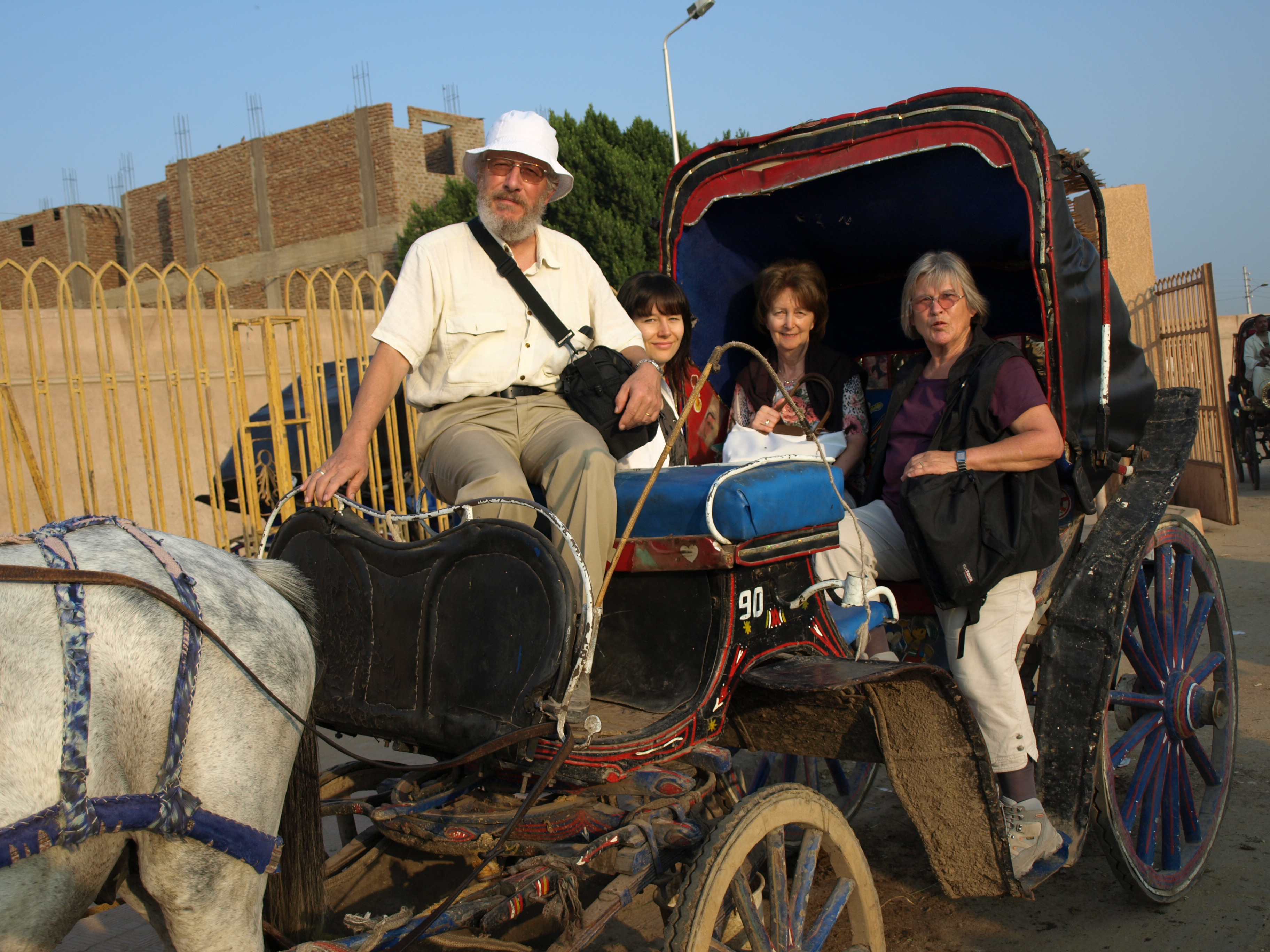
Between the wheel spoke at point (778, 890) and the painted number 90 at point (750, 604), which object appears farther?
the painted number 90 at point (750, 604)

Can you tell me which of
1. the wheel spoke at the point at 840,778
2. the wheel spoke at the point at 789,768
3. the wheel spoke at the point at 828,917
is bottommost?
the wheel spoke at the point at 840,778

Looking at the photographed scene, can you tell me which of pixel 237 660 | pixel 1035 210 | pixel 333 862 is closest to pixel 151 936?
pixel 333 862

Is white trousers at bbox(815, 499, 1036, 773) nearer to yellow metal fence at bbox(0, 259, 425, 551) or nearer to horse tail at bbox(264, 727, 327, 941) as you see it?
horse tail at bbox(264, 727, 327, 941)

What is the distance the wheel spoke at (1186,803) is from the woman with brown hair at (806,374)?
4.84 feet

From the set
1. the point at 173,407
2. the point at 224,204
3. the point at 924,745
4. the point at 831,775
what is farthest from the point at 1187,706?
the point at 224,204

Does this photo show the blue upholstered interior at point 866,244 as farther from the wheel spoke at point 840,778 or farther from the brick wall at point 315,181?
the brick wall at point 315,181

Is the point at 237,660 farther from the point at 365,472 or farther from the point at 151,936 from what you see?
the point at 151,936

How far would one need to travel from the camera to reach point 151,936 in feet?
10.9

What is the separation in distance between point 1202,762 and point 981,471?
150cm

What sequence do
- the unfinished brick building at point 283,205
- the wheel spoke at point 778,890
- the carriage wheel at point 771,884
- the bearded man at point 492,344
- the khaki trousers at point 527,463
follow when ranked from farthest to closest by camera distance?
1. the unfinished brick building at point 283,205
2. the bearded man at point 492,344
3. the khaki trousers at point 527,463
4. the wheel spoke at point 778,890
5. the carriage wheel at point 771,884

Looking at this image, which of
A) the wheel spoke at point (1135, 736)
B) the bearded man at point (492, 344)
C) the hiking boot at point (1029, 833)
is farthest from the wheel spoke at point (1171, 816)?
the bearded man at point (492, 344)

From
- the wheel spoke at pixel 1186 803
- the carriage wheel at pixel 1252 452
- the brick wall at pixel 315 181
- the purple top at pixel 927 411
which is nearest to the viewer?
the purple top at pixel 927 411

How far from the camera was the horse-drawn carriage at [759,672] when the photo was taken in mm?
2201

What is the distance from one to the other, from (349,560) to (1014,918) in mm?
2434
